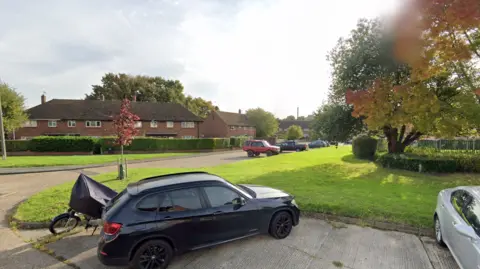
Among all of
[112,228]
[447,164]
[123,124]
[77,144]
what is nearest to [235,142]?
[77,144]

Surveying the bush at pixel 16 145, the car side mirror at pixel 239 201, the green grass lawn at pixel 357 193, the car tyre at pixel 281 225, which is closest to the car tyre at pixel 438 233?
the green grass lawn at pixel 357 193

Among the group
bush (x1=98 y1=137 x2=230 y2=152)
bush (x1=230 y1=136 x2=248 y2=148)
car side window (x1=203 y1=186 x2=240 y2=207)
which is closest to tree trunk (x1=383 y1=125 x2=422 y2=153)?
car side window (x1=203 y1=186 x2=240 y2=207)

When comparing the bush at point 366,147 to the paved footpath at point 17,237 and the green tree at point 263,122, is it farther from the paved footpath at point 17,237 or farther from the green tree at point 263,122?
the green tree at point 263,122

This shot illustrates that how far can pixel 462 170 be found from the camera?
40.8ft

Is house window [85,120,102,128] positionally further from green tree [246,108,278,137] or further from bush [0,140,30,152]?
green tree [246,108,278,137]

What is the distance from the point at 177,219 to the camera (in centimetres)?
428

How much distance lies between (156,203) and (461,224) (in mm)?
4884

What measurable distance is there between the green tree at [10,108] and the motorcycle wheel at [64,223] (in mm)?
30599

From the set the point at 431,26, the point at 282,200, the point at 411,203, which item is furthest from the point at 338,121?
the point at 282,200

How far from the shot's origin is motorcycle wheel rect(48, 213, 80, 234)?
5.79 meters

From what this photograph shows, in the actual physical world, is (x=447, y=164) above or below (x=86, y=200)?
below

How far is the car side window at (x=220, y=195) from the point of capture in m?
4.65

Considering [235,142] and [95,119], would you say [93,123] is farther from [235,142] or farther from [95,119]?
[235,142]

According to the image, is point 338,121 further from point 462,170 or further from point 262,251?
point 262,251
